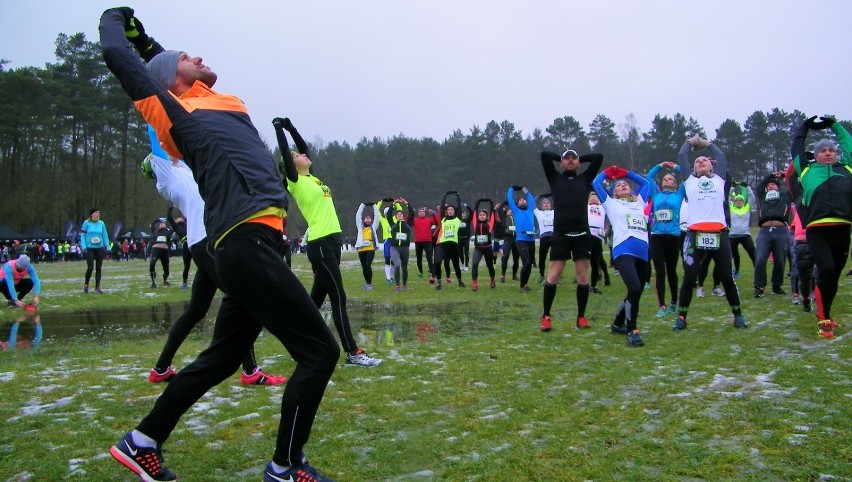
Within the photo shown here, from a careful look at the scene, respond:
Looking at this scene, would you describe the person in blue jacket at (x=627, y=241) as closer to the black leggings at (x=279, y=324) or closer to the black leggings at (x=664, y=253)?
the black leggings at (x=664, y=253)

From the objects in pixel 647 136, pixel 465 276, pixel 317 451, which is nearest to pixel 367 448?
pixel 317 451

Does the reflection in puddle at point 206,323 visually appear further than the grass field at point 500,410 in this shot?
Yes

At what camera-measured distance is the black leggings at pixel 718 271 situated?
25.5 ft

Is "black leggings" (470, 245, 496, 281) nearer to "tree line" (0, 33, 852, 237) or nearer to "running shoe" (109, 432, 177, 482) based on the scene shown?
"running shoe" (109, 432, 177, 482)

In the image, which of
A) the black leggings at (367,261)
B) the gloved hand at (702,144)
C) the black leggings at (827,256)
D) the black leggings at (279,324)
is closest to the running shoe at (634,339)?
the black leggings at (827,256)

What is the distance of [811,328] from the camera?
24.6ft

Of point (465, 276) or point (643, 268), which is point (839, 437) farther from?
point (465, 276)

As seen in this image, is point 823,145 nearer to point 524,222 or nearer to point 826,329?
point 826,329

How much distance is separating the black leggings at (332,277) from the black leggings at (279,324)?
3.06 metres

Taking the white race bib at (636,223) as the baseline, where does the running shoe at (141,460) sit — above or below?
below

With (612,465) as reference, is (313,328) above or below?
above

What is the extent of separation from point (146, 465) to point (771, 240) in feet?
37.0

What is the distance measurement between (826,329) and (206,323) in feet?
27.8

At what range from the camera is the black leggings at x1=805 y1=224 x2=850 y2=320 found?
271 inches
